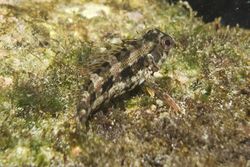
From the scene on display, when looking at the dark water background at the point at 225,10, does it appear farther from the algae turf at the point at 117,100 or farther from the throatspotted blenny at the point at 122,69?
the throatspotted blenny at the point at 122,69

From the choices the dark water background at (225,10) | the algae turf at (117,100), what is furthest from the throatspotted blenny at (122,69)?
the dark water background at (225,10)

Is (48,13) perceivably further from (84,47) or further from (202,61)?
(202,61)

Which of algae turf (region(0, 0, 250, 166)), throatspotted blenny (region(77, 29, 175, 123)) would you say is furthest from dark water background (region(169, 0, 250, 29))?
throatspotted blenny (region(77, 29, 175, 123))

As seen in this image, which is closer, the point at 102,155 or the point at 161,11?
the point at 102,155

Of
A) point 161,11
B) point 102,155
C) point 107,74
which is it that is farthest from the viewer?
point 161,11

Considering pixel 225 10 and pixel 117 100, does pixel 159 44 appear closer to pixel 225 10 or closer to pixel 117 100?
pixel 117 100

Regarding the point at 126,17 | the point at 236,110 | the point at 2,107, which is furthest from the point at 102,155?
the point at 126,17

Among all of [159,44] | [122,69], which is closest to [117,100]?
[122,69]

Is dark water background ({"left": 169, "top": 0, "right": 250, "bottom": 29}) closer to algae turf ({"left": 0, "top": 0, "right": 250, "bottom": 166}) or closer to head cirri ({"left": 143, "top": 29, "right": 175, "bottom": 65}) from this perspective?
algae turf ({"left": 0, "top": 0, "right": 250, "bottom": 166})
